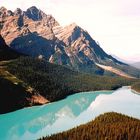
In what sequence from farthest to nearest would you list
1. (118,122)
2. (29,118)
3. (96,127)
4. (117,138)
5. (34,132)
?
(29,118), (34,132), (118,122), (96,127), (117,138)

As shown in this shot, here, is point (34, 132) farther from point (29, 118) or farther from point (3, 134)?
point (29, 118)

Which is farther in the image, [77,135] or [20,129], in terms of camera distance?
[20,129]

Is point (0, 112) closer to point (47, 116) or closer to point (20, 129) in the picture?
point (47, 116)

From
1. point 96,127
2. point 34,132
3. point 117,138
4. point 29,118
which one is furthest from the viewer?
point 29,118

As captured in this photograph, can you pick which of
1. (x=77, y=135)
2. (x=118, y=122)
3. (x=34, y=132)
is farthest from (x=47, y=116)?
(x=77, y=135)

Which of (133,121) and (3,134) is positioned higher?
(133,121)

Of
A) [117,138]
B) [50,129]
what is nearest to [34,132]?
[50,129]

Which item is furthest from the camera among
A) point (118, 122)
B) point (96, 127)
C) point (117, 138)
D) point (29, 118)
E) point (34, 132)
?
point (29, 118)

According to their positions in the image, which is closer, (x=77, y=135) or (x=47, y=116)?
(x=77, y=135)

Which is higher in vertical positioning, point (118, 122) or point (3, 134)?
point (118, 122)
